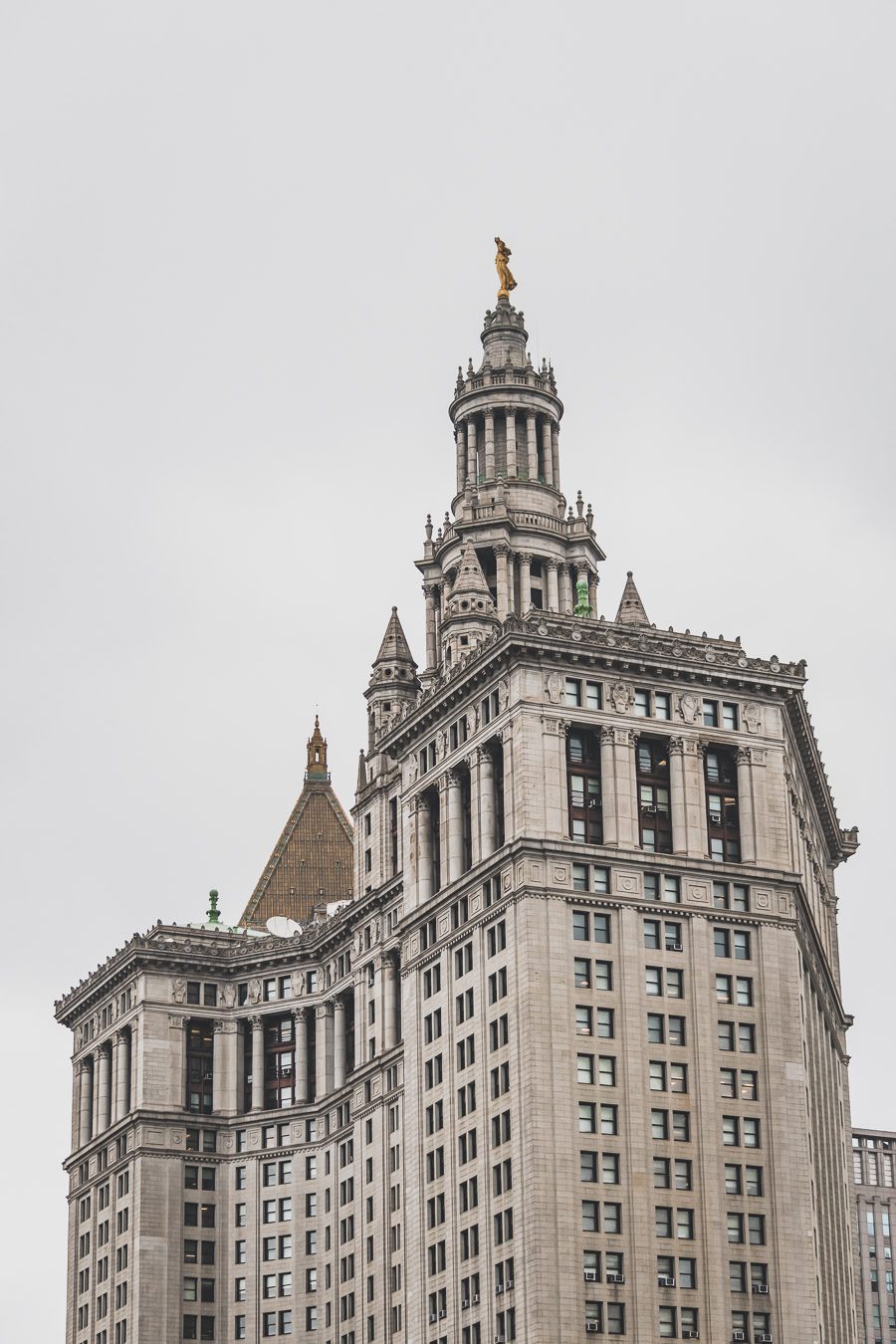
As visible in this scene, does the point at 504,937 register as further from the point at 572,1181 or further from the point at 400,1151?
the point at 400,1151

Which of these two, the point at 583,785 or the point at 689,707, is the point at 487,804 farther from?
the point at 689,707

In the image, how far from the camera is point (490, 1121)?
164875 millimetres

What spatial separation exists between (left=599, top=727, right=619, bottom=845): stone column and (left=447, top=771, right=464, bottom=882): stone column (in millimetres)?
11394

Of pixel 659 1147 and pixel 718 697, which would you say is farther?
pixel 718 697

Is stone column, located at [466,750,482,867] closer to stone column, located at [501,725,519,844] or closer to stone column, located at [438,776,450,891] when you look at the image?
stone column, located at [501,725,519,844]

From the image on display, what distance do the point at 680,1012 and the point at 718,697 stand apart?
22.9 metres

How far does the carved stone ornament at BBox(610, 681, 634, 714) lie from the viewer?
6836 inches

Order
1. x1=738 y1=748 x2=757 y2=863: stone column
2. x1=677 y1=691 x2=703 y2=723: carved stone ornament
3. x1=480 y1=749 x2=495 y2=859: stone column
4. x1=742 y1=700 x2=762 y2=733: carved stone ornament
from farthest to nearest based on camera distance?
x1=742 y1=700 x2=762 y2=733: carved stone ornament
x1=677 y1=691 x2=703 y2=723: carved stone ornament
x1=738 y1=748 x2=757 y2=863: stone column
x1=480 y1=749 x2=495 y2=859: stone column

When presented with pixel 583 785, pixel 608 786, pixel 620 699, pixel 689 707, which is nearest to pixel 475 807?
pixel 583 785

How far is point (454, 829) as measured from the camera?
582 ft

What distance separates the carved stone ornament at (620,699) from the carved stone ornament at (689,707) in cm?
387

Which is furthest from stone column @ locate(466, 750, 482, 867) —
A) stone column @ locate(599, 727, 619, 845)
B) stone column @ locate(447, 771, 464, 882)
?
stone column @ locate(599, 727, 619, 845)

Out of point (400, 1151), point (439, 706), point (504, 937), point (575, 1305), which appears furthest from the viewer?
point (400, 1151)

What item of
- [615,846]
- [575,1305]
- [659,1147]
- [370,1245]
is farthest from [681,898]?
[370,1245]
